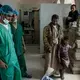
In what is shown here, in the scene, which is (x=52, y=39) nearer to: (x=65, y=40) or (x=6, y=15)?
(x=65, y=40)

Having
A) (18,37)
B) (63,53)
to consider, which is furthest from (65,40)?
(18,37)

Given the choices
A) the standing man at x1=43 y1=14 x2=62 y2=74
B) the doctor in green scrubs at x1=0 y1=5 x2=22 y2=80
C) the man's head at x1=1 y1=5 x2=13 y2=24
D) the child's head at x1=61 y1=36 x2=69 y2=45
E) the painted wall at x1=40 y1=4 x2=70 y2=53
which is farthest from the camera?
the painted wall at x1=40 y1=4 x2=70 y2=53

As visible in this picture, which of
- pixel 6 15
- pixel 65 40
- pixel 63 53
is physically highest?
pixel 6 15

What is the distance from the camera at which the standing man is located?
199 inches

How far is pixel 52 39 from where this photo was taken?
5.08m

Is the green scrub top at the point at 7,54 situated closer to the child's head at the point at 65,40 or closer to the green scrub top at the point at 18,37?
the green scrub top at the point at 18,37

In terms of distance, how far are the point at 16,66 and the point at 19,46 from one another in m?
1.56

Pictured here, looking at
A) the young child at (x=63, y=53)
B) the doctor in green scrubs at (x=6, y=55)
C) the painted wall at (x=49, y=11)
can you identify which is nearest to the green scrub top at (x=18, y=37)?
the young child at (x=63, y=53)

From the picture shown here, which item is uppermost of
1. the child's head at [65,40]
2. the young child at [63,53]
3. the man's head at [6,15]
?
the man's head at [6,15]

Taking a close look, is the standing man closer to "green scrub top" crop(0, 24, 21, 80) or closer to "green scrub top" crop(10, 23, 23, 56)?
"green scrub top" crop(10, 23, 23, 56)

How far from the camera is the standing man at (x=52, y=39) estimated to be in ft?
16.6

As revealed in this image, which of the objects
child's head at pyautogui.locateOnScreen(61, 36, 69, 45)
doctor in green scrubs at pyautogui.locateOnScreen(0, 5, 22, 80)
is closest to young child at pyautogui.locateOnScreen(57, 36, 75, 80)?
child's head at pyautogui.locateOnScreen(61, 36, 69, 45)

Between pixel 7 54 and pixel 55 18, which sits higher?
pixel 55 18

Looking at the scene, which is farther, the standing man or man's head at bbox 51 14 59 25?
the standing man
